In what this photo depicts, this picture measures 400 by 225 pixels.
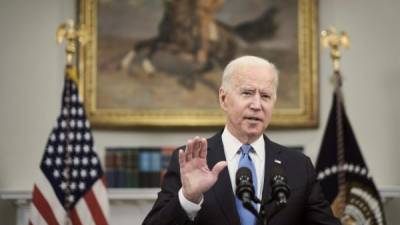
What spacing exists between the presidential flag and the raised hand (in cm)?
397

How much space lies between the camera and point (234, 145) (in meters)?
2.79

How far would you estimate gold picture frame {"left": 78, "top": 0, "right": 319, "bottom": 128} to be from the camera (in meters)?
6.77

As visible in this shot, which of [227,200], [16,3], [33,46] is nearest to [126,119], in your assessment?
[33,46]

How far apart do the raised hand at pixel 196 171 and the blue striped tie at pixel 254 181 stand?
245 mm

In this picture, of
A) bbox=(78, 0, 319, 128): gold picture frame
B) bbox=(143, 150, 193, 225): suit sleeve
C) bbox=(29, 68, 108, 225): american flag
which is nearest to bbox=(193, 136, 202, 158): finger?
bbox=(143, 150, 193, 225): suit sleeve

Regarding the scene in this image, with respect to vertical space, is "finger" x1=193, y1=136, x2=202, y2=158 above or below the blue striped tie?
above

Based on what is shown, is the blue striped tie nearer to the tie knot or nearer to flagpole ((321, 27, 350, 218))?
the tie knot

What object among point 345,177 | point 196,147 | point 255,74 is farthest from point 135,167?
point 196,147

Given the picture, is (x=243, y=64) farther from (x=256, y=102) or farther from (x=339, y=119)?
(x=339, y=119)

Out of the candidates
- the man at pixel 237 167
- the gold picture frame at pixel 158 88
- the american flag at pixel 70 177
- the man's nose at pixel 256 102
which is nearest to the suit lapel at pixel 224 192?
the man at pixel 237 167

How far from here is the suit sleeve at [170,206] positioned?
241 cm

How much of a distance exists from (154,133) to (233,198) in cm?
439

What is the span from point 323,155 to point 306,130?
0.75 metres

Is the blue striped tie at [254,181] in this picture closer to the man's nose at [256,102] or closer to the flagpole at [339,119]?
the man's nose at [256,102]
